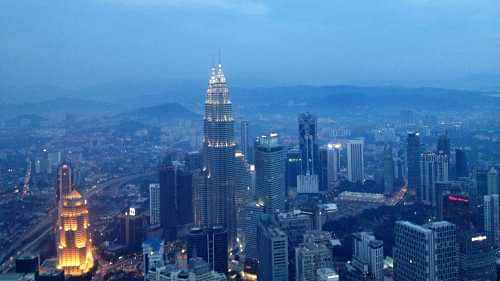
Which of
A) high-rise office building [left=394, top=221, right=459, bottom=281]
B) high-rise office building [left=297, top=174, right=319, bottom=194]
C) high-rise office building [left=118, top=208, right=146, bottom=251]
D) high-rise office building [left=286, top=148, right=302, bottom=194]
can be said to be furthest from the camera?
high-rise office building [left=297, top=174, right=319, bottom=194]

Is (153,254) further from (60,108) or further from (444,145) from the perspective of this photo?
(444,145)

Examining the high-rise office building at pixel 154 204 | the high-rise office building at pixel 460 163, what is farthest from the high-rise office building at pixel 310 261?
the high-rise office building at pixel 460 163

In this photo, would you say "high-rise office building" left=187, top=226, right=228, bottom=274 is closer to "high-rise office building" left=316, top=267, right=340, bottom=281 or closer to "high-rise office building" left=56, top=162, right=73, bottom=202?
"high-rise office building" left=316, top=267, right=340, bottom=281

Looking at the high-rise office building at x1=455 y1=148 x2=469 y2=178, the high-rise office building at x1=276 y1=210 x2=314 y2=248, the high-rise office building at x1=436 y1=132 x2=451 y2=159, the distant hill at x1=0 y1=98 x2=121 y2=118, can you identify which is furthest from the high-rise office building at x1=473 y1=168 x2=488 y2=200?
the distant hill at x1=0 y1=98 x2=121 y2=118

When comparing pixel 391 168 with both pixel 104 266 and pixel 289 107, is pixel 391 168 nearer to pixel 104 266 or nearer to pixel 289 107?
pixel 289 107

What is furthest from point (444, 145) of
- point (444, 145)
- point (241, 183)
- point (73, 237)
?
point (73, 237)

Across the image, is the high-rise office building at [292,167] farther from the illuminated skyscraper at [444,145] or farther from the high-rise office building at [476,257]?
the high-rise office building at [476,257]
